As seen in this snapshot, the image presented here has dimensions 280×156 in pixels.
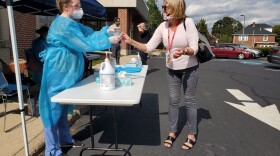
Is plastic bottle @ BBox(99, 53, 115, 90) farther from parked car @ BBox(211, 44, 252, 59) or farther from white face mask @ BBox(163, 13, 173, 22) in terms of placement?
parked car @ BBox(211, 44, 252, 59)

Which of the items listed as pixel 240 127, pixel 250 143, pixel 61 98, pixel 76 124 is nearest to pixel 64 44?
pixel 61 98

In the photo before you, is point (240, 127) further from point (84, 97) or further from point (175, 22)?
point (84, 97)

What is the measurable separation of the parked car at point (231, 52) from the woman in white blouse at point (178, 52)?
878 inches

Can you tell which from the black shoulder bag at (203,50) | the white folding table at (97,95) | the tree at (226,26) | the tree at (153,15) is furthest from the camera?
the tree at (226,26)

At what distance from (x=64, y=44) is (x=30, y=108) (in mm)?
2355

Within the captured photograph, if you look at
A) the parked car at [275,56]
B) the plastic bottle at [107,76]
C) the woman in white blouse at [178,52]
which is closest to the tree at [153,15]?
the parked car at [275,56]

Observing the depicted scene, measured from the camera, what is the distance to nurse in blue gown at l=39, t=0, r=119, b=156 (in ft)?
9.39

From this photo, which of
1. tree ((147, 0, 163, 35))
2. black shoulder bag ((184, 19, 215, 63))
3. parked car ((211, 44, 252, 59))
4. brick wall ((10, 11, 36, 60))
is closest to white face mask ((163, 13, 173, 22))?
black shoulder bag ((184, 19, 215, 63))

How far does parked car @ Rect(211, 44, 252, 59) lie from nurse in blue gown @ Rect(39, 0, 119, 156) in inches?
923

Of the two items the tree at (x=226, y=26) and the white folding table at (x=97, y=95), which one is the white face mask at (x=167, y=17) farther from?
the tree at (x=226, y=26)

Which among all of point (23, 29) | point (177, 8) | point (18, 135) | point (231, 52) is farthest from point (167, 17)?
point (231, 52)

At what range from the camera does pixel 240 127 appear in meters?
4.84

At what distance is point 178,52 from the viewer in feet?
10.00

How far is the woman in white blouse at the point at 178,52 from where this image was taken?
11.0 ft
